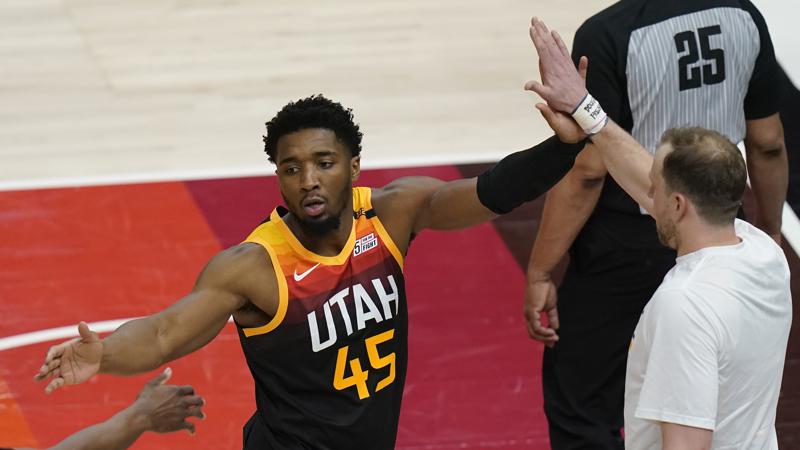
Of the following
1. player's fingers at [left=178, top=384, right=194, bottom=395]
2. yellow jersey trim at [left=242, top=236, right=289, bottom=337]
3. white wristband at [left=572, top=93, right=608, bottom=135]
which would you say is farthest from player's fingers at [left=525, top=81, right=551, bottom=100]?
player's fingers at [left=178, top=384, right=194, bottom=395]

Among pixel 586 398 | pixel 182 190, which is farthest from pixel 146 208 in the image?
pixel 586 398

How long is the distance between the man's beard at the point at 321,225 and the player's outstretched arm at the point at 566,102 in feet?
2.29

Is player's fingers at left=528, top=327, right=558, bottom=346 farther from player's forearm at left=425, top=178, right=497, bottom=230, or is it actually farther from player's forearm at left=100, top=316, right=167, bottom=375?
player's forearm at left=100, top=316, right=167, bottom=375

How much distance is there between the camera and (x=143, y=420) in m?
4.22

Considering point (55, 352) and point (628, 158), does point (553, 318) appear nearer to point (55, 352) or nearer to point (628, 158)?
point (628, 158)

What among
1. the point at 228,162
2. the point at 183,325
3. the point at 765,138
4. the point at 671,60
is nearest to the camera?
the point at 183,325

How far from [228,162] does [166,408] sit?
3.23 metres

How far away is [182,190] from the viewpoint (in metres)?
7.00

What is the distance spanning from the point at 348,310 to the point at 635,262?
4.10ft

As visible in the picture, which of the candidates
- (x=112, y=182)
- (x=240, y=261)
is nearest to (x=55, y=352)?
(x=240, y=261)

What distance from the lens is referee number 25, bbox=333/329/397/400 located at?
3.93 m

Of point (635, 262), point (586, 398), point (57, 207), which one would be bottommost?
point (586, 398)

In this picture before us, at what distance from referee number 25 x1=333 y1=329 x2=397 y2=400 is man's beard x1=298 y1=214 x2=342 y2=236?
1.16ft

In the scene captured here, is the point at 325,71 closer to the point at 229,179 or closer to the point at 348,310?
the point at 229,179
